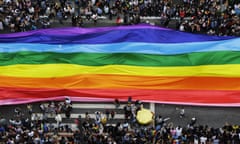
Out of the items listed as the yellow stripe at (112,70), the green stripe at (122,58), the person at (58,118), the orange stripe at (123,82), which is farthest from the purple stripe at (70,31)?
the person at (58,118)

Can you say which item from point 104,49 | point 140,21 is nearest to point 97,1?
point 140,21

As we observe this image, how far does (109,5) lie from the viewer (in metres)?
31.1

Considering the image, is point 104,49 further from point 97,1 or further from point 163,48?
point 97,1

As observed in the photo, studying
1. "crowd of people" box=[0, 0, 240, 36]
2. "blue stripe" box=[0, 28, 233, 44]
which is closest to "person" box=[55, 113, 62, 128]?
"blue stripe" box=[0, 28, 233, 44]

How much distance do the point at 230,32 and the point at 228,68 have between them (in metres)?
3.89

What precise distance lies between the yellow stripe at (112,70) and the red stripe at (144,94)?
3.43 ft

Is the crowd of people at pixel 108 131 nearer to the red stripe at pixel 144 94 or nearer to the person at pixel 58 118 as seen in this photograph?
the person at pixel 58 118

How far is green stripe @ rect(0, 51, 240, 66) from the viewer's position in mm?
25953

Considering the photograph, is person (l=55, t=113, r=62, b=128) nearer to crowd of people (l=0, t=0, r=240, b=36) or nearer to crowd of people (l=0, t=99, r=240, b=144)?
crowd of people (l=0, t=99, r=240, b=144)

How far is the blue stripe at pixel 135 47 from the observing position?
26.6 m

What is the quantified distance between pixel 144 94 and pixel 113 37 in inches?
193

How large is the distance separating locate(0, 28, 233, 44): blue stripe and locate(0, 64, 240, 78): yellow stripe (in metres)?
2.28

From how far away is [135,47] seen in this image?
27000 mm

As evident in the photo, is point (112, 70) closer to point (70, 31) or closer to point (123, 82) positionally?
point (123, 82)
